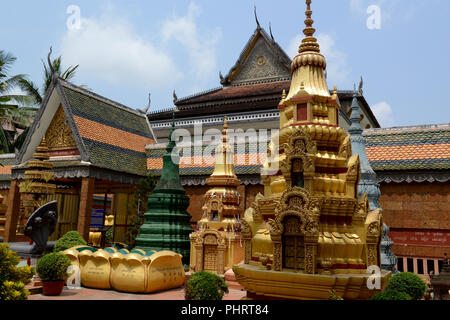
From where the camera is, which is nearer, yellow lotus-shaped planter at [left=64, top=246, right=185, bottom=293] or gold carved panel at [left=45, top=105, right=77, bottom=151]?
yellow lotus-shaped planter at [left=64, top=246, right=185, bottom=293]

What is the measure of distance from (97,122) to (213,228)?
9.07m

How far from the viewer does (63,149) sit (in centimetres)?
1814

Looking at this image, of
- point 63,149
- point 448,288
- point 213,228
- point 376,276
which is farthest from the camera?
point 63,149

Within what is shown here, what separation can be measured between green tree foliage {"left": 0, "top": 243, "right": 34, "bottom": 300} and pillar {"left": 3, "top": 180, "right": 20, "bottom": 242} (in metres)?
13.7

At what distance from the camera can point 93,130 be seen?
18359 millimetres

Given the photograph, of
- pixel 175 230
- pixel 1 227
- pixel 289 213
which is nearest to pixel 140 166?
pixel 175 230

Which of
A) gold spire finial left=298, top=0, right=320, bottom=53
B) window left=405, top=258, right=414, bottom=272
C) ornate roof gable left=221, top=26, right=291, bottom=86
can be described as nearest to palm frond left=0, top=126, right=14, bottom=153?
ornate roof gable left=221, top=26, right=291, bottom=86

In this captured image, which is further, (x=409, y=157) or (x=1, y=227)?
(x=1, y=227)

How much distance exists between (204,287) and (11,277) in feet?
11.7

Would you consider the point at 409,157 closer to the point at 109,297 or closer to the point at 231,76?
the point at 109,297

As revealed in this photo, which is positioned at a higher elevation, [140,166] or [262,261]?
[140,166]

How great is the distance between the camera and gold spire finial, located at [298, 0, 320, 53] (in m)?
9.37

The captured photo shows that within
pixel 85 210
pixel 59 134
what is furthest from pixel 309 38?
pixel 59 134

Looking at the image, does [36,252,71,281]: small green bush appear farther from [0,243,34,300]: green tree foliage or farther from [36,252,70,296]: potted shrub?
[0,243,34,300]: green tree foliage
